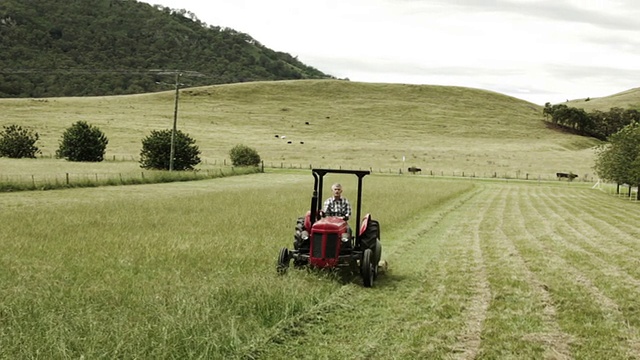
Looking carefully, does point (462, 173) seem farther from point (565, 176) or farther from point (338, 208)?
point (338, 208)

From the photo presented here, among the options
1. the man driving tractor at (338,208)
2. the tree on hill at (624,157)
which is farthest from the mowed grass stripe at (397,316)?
the tree on hill at (624,157)

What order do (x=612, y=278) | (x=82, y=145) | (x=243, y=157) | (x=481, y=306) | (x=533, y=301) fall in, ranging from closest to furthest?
(x=481, y=306) → (x=533, y=301) → (x=612, y=278) → (x=82, y=145) → (x=243, y=157)

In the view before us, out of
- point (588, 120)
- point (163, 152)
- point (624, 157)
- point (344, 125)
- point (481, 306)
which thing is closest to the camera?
point (481, 306)

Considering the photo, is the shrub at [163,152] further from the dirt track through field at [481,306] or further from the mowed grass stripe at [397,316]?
the mowed grass stripe at [397,316]

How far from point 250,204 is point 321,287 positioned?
1811cm

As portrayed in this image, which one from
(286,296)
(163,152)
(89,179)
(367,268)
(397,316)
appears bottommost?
(89,179)

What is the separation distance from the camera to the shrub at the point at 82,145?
69000mm

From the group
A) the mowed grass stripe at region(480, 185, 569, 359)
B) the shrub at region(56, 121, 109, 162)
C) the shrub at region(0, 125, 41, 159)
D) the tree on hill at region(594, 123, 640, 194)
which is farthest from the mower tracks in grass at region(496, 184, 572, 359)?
the shrub at region(0, 125, 41, 159)

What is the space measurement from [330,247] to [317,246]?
25cm

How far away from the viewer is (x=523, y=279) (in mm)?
13562

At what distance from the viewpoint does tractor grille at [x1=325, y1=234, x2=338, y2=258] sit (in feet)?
39.6

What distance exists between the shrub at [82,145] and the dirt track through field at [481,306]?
5675 cm

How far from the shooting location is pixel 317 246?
12.1 metres

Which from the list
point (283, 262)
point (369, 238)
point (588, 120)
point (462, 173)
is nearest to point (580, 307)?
point (369, 238)
